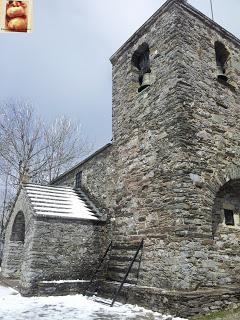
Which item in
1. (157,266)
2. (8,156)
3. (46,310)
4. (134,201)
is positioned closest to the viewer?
(46,310)

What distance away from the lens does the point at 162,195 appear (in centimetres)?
732

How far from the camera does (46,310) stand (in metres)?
6.29

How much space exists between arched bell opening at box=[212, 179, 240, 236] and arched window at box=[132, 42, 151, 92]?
11.7 feet

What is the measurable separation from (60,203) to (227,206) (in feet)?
15.8

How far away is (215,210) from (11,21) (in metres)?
5.75

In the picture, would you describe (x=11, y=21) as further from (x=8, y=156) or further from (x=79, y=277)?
(x=8, y=156)

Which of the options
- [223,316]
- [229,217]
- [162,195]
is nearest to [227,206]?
[229,217]

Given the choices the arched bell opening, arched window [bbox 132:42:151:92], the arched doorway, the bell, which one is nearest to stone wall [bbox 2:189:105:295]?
the arched doorway

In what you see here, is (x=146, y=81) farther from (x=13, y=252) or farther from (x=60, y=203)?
(x=13, y=252)

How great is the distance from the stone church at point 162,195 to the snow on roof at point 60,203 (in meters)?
0.04

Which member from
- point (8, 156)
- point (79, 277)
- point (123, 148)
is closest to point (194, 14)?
point (123, 148)

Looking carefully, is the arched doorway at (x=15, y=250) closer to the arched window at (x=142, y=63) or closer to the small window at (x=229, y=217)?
the arched window at (x=142, y=63)

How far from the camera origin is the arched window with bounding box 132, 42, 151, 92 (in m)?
9.21
